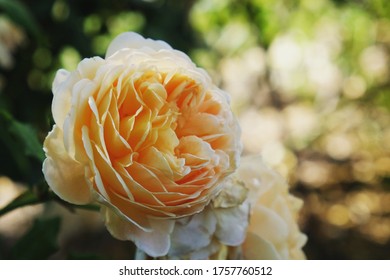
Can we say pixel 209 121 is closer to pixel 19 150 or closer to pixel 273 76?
pixel 19 150

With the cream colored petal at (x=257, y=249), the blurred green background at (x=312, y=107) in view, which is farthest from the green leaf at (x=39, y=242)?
the blurred green background at (x=312, y=107)

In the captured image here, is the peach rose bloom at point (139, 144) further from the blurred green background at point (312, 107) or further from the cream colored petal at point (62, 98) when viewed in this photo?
the blurred green background at point (312, 107)

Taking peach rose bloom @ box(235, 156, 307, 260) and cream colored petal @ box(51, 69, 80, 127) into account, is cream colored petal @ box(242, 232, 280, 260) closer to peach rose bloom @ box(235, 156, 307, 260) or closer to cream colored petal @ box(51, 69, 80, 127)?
peach rose bloom @ box(235, 156, 307, 260)

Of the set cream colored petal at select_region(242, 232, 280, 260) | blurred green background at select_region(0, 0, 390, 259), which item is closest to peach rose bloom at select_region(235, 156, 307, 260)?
cream colored petal at select_region(242, 232, 280, 260)

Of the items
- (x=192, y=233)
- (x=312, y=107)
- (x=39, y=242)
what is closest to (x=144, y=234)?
(x=192, y=233)

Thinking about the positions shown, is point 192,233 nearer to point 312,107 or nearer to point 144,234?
point 144,234

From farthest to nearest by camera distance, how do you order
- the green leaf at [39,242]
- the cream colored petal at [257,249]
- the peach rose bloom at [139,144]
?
the green leaf at [39,242], the cream colored petal at [257,249], the peach rose bloom at [139,144]
